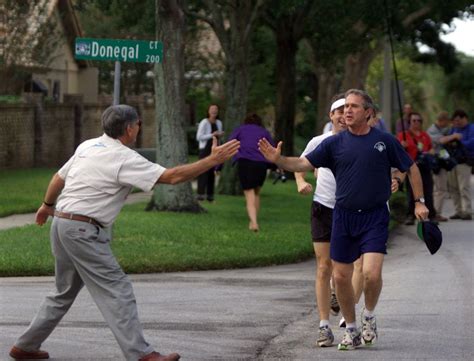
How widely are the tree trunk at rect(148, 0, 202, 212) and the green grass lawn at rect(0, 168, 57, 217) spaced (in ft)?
8.75

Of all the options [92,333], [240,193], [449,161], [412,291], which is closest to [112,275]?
[92,333]

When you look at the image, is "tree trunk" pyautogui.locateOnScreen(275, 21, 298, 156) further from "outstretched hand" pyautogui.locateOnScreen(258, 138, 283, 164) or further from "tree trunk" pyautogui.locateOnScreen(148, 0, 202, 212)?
"outstretched hand" pyautogui.locateOnScreen(258, 138, 283, 164)

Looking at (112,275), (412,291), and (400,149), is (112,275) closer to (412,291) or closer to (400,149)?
(400,149)

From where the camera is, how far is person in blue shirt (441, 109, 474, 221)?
2383cm

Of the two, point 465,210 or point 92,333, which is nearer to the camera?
point 92,333

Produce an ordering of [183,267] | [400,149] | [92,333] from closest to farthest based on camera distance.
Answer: [400,149], [92,333], [183,267]

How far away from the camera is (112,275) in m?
9.02

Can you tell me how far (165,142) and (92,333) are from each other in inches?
447

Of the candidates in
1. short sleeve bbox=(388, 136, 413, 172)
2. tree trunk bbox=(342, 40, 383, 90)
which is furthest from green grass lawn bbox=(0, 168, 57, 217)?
tree trunk bbox=(342, 40, 383, 90)

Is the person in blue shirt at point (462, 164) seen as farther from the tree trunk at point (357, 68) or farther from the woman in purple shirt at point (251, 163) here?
the tree trunk at point (357, 68)

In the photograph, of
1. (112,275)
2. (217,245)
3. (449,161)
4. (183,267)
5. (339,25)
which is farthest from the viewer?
(339,25)

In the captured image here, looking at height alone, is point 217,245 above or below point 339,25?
below

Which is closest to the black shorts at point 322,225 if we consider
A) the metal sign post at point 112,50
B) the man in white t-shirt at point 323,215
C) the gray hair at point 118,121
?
the man in white t-shirt at point 323,215

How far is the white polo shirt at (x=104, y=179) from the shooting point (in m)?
9.03
